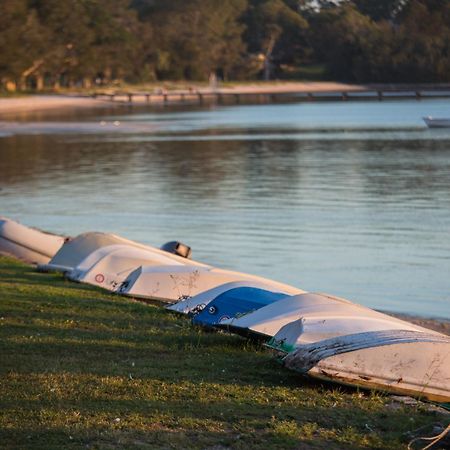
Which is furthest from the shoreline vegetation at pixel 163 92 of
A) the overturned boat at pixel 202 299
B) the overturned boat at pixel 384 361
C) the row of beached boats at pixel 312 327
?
the overturned boat at pixel 384 361

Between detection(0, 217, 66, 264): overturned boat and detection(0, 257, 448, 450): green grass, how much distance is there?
7.60 metres

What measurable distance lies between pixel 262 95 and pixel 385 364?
14119cm

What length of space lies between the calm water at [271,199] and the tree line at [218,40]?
57283mm

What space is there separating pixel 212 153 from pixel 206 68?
115 m

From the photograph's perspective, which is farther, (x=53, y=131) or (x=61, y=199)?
(x=53, y=131)

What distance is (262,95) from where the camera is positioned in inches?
5817

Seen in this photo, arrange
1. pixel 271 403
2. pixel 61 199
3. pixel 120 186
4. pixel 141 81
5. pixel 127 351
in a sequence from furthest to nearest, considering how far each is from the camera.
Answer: pixel 141 81
pixel 120 186
pixel 61 199
pixel 127 351
pixel 271 403

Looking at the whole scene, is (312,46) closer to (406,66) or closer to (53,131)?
(406,66)

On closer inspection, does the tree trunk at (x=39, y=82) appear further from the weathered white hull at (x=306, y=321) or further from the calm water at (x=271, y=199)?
the weathered white hull at (x=306, y=321)

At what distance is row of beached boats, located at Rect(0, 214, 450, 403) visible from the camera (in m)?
7.67

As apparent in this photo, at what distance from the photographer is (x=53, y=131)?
61.0 metres

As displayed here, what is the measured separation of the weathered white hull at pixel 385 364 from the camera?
7648 millimetres

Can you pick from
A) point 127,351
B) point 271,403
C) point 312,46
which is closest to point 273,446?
point 271,403

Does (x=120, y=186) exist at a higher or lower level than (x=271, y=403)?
lower
